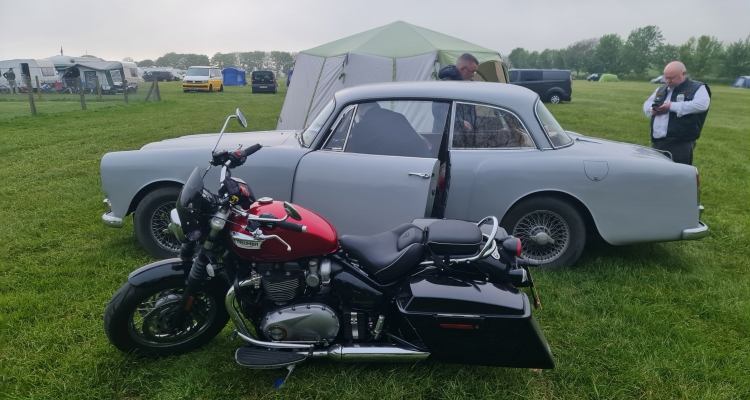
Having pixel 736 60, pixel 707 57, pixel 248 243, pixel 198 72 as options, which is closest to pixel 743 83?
pixel 736 60

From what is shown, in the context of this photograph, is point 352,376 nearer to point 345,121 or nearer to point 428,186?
point 428,186

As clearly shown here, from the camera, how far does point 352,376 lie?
2.81m

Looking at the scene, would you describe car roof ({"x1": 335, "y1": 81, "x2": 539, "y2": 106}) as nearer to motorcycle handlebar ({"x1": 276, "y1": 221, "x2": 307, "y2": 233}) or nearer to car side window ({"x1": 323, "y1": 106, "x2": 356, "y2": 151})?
car side window ({"x1": 323, "y1": 106, "x2": 356, "y2": 151})

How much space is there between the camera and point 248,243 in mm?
2588

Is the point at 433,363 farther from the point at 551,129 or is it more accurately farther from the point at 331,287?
the point at 551,129

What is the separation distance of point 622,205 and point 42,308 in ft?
15.0

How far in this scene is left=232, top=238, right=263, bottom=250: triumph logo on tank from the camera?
258 centimetres

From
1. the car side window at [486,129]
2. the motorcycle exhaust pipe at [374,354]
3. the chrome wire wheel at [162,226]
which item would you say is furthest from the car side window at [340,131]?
the motorcycle exhaust pipe at [374,354]

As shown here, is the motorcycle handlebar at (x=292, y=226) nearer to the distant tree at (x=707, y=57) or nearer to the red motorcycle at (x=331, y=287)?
the red motorcycle at (x=331, y=287)

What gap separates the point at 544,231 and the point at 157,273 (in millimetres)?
3025

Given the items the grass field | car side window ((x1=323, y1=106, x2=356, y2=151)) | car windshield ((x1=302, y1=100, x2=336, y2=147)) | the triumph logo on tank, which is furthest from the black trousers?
the triumph logo on tank

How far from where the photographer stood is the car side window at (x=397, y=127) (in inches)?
156

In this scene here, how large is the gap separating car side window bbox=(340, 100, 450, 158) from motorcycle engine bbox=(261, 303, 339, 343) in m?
1.63

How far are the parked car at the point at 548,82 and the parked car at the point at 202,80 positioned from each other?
1944 centimetres
